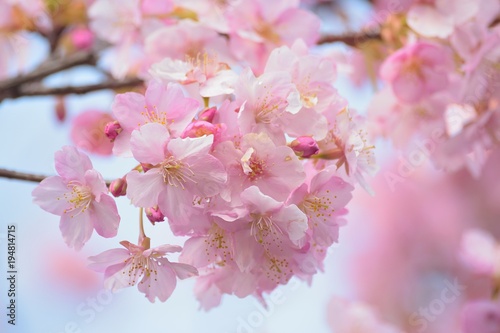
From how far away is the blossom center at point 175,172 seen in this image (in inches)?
26.1

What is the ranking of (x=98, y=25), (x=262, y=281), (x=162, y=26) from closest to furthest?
(x=262, y=281), (x=162, y=26), (x=98, y=25)

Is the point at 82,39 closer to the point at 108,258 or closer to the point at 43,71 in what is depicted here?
the point at 43,71

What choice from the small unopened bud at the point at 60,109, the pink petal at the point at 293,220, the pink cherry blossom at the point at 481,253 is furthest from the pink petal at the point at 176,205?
the small unopened bud at the point at 60,109

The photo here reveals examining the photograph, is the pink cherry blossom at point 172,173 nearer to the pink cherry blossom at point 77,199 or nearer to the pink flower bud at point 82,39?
the pink cherry blossom at point 77,199

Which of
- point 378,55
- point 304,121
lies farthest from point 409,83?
point 304,121

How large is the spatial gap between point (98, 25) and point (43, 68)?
19cm

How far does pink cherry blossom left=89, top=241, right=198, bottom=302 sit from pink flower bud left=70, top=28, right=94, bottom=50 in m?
1.03

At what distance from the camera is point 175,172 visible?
2.22 ft

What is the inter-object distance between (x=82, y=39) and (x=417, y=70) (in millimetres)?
970

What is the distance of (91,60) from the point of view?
4.46ft

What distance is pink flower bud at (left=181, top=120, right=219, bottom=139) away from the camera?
67 centimetres

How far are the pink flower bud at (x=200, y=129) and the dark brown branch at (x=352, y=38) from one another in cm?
49

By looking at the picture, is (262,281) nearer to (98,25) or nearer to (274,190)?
(274,190)

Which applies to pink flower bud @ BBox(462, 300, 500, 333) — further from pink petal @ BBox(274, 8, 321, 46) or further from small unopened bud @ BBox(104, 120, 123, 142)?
small unopened bud @ BBox(104, 120, 123, 142)
